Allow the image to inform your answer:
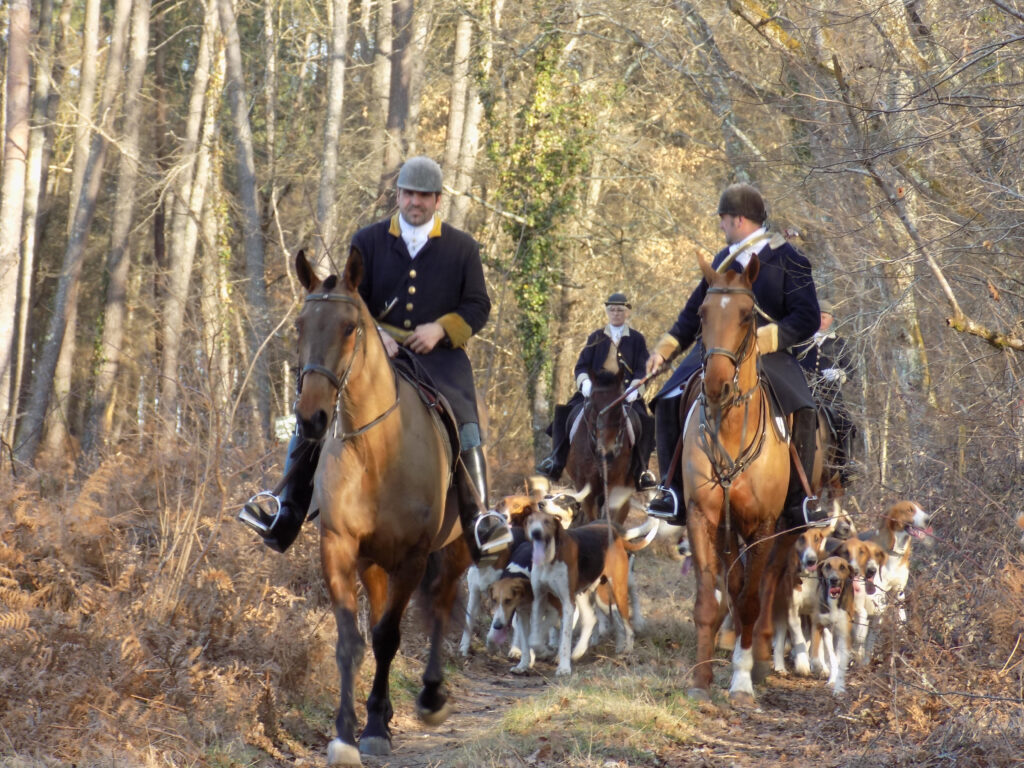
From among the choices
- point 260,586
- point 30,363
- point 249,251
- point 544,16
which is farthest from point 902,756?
point 30,363

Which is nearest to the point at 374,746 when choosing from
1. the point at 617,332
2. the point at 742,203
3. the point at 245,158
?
the point at 742,203

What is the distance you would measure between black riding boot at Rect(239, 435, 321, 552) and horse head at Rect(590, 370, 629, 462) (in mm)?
6535

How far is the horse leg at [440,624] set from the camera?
8156 millimetres

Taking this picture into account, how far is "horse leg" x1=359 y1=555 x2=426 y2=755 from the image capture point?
24.4 feet

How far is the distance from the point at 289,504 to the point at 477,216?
21.8 m

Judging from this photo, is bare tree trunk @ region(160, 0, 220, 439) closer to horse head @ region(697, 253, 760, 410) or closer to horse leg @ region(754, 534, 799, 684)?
horse leg @ region(754, 534, 799, 684)

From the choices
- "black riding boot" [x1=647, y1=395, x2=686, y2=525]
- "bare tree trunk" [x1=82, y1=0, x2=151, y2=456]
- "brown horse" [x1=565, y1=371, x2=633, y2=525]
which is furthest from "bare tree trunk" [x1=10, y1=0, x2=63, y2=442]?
"black riding boot" [x1=647, y1=395, x2=686, y2=525]

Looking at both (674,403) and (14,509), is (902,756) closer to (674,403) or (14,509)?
(674,403)

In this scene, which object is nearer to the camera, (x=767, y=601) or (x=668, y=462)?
(x=767, y=601)

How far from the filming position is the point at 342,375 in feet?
21.7

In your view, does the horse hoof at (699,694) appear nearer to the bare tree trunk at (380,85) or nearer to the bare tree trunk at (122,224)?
the bare tree trunk at (122,224)

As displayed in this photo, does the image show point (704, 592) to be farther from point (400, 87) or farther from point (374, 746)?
point (400, 87)

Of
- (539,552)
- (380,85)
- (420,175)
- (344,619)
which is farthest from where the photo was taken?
(380,85)

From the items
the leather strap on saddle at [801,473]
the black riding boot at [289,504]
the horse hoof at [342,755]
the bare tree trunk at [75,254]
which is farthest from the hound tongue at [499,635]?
the bare tree trunk at [75,254]
